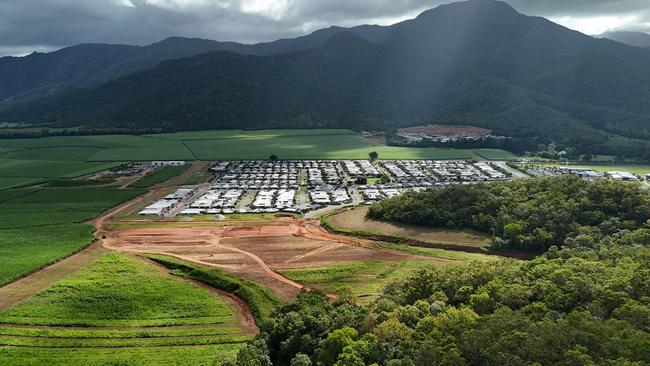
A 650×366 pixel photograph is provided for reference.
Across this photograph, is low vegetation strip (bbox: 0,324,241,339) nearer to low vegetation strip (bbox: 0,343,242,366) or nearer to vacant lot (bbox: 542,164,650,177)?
low vegetation strip (bbox: 0,343,242,366)

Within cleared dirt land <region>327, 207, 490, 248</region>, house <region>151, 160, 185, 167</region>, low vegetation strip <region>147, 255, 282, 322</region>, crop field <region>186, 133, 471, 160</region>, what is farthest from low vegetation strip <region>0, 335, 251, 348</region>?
crop field <region>186, 133, 471, 160</region>

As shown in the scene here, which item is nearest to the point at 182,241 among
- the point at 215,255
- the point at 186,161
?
the point at 215,255

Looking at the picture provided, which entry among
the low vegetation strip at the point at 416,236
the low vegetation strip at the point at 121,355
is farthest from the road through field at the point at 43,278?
the low vegetation strip at the point at 416,236

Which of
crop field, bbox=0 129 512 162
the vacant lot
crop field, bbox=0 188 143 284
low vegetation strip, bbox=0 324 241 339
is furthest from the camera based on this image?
crop field, bbox=0 129 512 162

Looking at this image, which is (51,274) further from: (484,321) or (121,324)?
(484,321)

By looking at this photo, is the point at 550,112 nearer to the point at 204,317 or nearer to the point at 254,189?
the point at 254,189

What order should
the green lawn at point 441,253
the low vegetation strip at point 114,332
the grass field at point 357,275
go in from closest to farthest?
the low vegetation strip at point 114,332, the grass field at point 357,275, the green lawn at point 441,253

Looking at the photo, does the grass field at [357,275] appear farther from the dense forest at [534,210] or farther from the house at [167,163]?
the house at [167,163]
